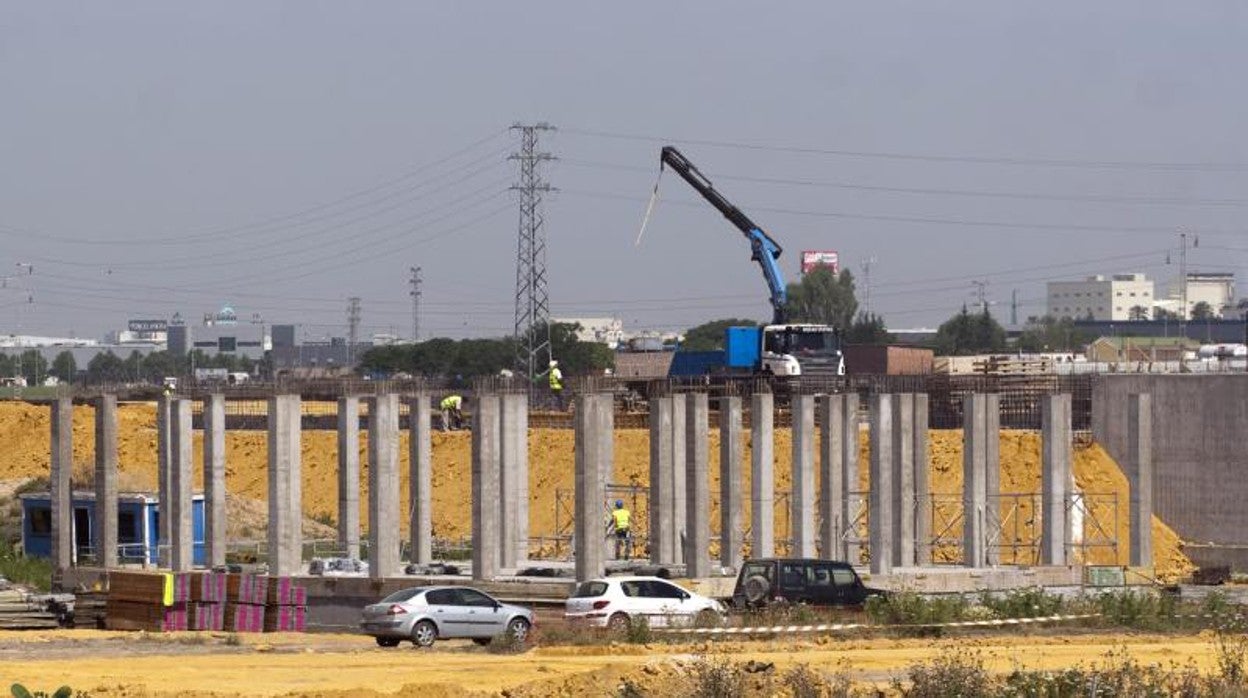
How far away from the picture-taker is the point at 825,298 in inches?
5738

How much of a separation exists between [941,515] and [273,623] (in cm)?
2152

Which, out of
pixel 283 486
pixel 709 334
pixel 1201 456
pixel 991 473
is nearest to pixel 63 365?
pixel 709 334

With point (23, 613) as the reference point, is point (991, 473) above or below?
above

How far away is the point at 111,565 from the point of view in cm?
3962

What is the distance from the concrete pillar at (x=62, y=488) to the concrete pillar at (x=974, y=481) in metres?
17.4

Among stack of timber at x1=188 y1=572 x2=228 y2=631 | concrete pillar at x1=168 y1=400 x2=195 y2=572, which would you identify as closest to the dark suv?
stack of timber at x1=188 y1=572 x2=228 y2=631

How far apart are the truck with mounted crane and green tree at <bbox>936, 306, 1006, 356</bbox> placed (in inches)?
2837

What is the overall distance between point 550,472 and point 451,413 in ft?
20.0

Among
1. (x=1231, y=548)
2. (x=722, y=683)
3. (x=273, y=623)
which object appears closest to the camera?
(x=722, y=683)

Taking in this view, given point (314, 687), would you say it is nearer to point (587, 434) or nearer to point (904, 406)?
point (587, 434)

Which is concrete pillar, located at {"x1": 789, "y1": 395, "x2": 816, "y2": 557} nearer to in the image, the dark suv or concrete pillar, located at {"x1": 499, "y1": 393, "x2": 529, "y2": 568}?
concrete pillar, located at {"x1": 499, "y1": 393, "x2": 529, "y2": 568}

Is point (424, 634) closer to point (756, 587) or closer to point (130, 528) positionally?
point (756, 587)

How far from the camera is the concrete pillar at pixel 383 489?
34688 millimetres

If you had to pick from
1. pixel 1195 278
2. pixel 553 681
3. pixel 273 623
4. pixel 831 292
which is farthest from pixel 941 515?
pixel 1195 278
